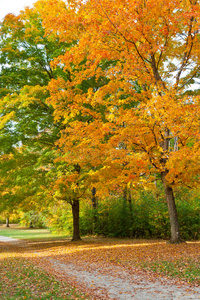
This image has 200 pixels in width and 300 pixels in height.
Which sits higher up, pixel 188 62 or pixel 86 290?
pixel 188 62

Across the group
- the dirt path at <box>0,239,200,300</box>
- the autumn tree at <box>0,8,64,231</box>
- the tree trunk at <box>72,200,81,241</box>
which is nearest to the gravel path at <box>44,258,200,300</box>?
the dirt path at <box>0,239,200,300</box>

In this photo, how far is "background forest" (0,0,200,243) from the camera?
29.1 feet

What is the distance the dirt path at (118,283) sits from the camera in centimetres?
496

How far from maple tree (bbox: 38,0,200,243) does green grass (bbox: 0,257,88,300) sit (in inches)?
166

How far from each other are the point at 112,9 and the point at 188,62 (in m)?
4.01

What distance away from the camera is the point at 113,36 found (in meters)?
9.38

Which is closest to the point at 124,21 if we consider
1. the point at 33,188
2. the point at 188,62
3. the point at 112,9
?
the point at 112,9

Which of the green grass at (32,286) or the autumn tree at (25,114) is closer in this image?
the green grass at (32,286)

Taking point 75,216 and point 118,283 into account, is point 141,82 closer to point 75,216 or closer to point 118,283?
point 118,283

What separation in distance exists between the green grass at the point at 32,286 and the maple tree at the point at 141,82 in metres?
4.21

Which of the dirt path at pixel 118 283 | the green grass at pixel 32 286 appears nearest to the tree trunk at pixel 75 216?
the dirt path at pixel 118 283

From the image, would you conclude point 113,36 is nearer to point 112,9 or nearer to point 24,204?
point 112,9

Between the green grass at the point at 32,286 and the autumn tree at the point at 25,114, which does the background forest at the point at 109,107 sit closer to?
the autumn tree at the point at 25,114

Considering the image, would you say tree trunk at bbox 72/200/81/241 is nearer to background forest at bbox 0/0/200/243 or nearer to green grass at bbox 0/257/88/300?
background forest at bbox 0/0/200/243
